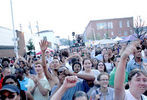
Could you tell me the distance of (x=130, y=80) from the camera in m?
2.44

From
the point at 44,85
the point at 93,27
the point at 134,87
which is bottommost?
the point at 44,85

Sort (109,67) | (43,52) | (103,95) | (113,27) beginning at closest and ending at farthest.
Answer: (103,95) → (43,52) → (109,67) → (113,27)

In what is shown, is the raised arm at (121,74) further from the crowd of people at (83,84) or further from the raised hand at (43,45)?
the raised hand at (43,45)

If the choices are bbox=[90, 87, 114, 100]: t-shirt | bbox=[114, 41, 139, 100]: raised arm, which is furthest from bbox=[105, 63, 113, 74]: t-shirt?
bbox=[114, 41, 139, 100]: raised arm

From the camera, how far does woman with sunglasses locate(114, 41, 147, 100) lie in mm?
2088

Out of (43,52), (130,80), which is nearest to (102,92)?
(130,80)

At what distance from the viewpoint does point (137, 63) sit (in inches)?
185

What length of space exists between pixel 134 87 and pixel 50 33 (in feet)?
228

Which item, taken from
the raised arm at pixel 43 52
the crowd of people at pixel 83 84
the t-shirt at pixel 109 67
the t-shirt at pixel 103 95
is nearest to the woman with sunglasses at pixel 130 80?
the crowd of people at pixel 83 84

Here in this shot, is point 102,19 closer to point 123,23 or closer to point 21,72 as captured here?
point 123,23

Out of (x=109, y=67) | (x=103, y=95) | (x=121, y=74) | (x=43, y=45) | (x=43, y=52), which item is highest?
(x=43, y=45)

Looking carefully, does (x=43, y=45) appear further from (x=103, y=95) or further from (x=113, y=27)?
(x=113, y=27)

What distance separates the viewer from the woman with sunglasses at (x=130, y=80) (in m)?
2.09

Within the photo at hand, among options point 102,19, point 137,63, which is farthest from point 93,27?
point 137,63
